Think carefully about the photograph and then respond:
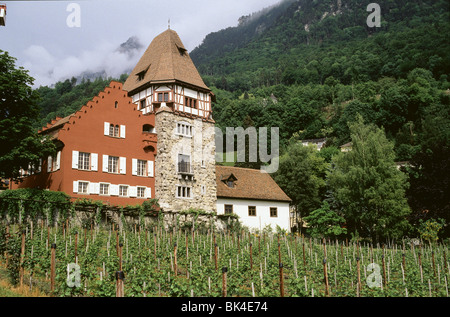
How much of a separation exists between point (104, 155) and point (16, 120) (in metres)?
6.75

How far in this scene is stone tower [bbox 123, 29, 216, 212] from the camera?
33.0 meters

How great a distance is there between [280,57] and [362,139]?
136 metres

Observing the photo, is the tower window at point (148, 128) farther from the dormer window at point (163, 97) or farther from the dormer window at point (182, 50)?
the dormer window at point (182, 50)

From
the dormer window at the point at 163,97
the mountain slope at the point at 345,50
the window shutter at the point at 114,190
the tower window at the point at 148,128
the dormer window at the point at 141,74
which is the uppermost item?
the mountain slope at the point at 345,50

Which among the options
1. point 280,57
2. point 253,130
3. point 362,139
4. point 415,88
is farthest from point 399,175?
point 280,57

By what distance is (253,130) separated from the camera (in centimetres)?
7531

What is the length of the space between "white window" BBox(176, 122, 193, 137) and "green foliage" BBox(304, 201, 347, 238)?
1457 centimetres

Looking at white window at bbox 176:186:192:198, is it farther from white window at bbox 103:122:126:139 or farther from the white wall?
white window at bbox 103:122:126:139

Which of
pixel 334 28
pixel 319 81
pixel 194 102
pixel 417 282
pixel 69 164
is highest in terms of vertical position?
pixel 334 28

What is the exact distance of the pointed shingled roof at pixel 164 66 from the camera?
1366 inches

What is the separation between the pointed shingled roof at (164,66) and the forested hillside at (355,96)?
10.4 meters

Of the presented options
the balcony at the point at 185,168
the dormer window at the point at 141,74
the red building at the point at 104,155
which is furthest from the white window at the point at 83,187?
the dormer window at the point at 141,74
